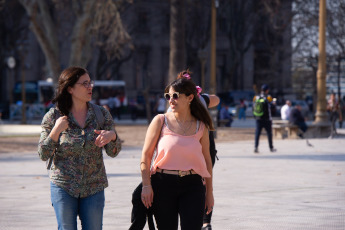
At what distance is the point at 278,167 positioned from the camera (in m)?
15.0

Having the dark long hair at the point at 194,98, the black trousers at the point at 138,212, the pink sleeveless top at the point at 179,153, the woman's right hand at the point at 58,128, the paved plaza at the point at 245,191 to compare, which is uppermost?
the dark long hair at the point at 194,98

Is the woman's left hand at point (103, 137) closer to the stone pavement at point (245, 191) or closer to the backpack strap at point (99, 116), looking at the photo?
the backpack strap at point (99, 116)

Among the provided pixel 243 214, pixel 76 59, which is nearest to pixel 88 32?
pixel 76 59

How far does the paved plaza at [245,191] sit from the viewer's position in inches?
341

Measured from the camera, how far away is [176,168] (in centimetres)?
550

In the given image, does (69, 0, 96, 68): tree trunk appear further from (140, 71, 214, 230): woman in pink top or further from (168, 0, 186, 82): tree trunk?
(140, 71, 214, 230): woman in pink top

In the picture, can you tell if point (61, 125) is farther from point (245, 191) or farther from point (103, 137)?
point (245, 191)

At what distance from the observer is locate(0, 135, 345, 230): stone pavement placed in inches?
341

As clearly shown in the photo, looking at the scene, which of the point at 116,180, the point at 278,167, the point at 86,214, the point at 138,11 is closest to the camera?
the point at 86,214

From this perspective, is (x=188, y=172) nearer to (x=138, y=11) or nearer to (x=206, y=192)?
(x=206, y=192)

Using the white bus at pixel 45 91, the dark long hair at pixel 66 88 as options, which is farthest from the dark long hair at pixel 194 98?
the white bus at pixel 45 91

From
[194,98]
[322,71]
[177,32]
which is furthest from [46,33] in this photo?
[194,98]

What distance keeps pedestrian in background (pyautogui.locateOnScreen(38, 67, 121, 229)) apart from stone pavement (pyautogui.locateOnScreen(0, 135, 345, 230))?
3.03 meters

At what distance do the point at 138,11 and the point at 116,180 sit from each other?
4940 centimetres
